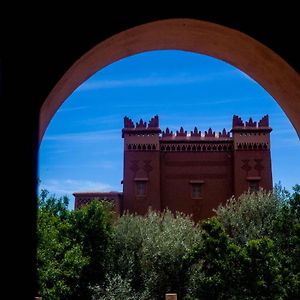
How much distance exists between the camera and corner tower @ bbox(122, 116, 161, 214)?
2033cm

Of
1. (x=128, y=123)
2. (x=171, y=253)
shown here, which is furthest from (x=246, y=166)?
(x=171, y=253)

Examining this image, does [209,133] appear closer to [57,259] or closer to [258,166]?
[258,166]

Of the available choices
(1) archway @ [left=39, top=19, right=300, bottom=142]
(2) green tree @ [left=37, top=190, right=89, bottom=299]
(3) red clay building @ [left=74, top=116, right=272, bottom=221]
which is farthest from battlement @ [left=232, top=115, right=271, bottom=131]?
(1) archway @ [left=39, top=19, right=300, bottom=142]

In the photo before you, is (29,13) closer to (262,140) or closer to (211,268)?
(211,268)

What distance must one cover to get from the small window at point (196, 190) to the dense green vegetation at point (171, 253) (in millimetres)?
1388

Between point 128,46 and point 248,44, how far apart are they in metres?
0.52

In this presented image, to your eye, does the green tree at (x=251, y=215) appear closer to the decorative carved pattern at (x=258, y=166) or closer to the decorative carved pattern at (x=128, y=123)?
the decorative carved pattern at (x=258, y=166)

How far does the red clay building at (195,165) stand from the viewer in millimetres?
20469

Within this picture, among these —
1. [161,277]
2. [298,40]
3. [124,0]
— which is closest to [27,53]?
[124,0]

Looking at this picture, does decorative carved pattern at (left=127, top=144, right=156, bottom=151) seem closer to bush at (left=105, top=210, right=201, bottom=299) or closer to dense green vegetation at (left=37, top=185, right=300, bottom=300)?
dense green vegetation at (left=37, top=185, right=300, bottom=300)

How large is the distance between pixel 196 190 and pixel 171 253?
4.88m

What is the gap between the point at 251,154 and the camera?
67.5 ft

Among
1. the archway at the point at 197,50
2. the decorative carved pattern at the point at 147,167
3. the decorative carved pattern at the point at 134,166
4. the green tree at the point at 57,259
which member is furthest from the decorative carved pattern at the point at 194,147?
the archway at the point at 197,50

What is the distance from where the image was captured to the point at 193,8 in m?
1.83
